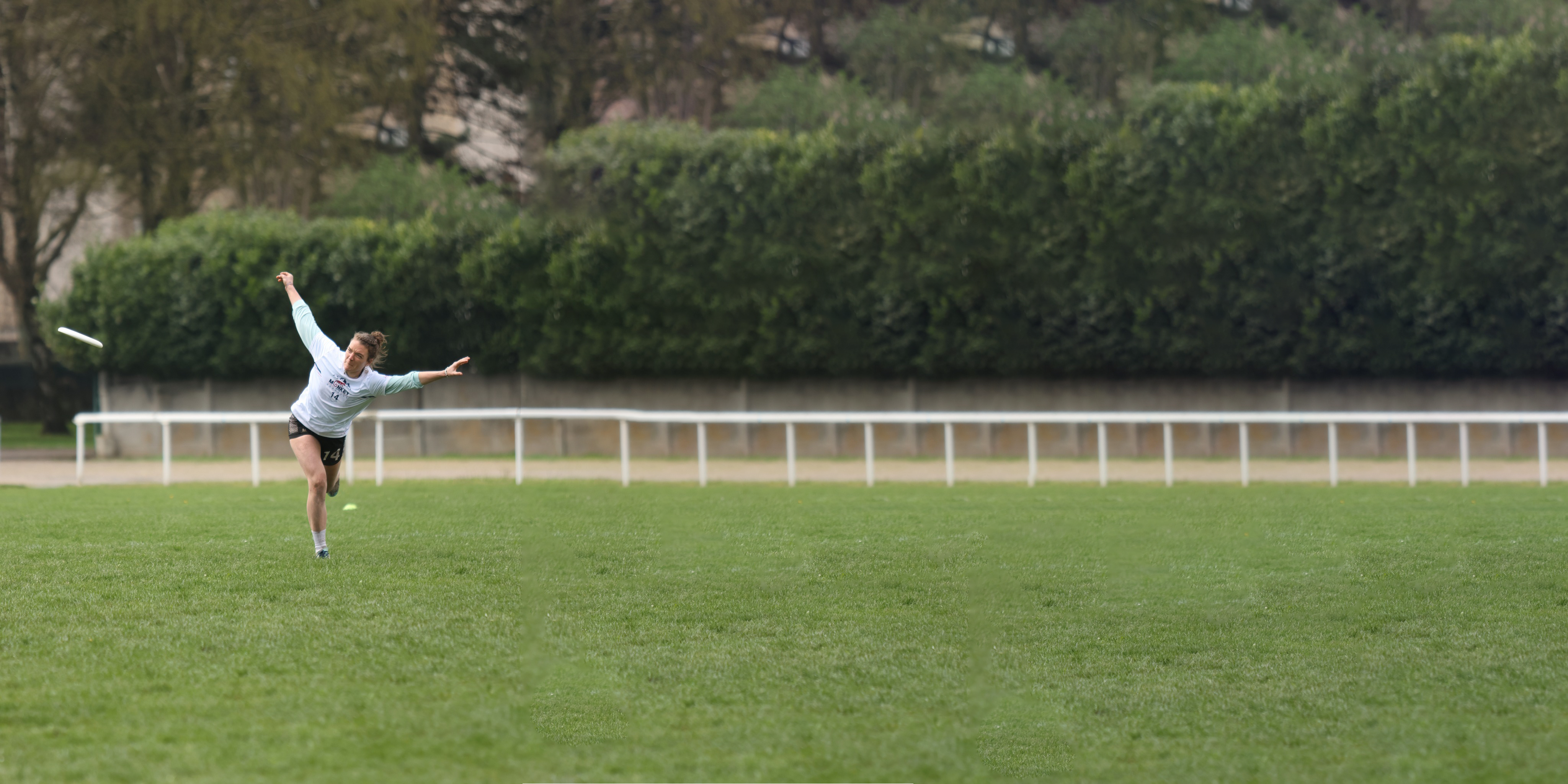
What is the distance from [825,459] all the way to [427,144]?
1493cm

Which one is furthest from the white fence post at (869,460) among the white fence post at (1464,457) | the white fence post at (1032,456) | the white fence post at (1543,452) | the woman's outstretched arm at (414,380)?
the white fence post at (1543,452)

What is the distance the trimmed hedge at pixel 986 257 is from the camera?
20.3 meters

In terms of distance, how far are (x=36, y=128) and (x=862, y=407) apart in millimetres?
15794

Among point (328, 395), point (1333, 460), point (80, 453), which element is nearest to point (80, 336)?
point (328, 395)

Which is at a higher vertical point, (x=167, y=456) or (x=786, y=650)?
(x=167, y=456)

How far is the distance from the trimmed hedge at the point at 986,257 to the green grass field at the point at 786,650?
394 inches

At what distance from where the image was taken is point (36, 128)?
25.9 meters

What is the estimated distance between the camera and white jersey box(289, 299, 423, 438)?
9531 millimetres

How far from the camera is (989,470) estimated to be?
1827cm

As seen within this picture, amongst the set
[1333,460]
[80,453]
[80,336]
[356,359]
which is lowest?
[1333,460]

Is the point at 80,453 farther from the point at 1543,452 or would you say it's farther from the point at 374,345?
the point at 1543,452

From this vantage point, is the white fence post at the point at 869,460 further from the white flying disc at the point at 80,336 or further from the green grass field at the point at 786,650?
the white flying disc at the point at 80,336

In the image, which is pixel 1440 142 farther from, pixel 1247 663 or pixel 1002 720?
pixel 1002 720

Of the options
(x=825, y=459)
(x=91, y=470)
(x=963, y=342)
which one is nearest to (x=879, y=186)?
(x=963, y=342)
